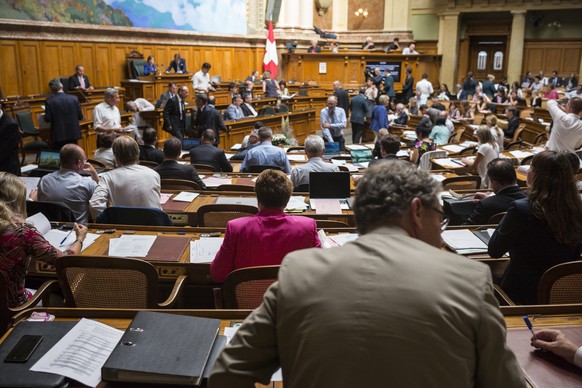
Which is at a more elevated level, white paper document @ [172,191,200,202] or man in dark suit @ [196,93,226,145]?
man in dark suit @ [196,93,226,145]

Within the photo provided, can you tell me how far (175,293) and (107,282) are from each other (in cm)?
38

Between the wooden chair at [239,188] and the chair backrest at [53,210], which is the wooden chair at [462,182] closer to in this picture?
the wooden chair at [239,188]

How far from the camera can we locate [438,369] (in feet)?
4.17

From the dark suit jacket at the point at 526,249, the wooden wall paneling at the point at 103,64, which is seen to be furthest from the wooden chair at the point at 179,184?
the wooden wall paneling at the point at 103,64

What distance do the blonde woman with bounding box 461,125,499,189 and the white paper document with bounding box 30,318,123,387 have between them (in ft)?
17.4

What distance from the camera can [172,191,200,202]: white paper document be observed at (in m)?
4.87

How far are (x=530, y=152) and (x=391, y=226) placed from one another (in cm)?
719

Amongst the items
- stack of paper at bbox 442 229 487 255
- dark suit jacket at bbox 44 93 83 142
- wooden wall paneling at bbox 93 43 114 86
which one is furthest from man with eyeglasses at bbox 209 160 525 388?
wooden wall paneling at bbox 93 43 114 86

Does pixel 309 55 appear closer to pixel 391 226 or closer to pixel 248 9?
pixel 248 9

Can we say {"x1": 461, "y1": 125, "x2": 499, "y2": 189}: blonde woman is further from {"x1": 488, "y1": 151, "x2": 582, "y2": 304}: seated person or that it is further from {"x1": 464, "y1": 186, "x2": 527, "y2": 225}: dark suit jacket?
{"x1": 488, "y1": 151, "x2": 582, "y2": 304}: seated person

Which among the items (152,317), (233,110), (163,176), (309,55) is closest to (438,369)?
(152,317)

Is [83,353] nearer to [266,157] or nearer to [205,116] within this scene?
[266,157]

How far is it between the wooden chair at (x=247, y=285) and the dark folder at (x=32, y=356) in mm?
790

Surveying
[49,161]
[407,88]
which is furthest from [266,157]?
[407,88]
